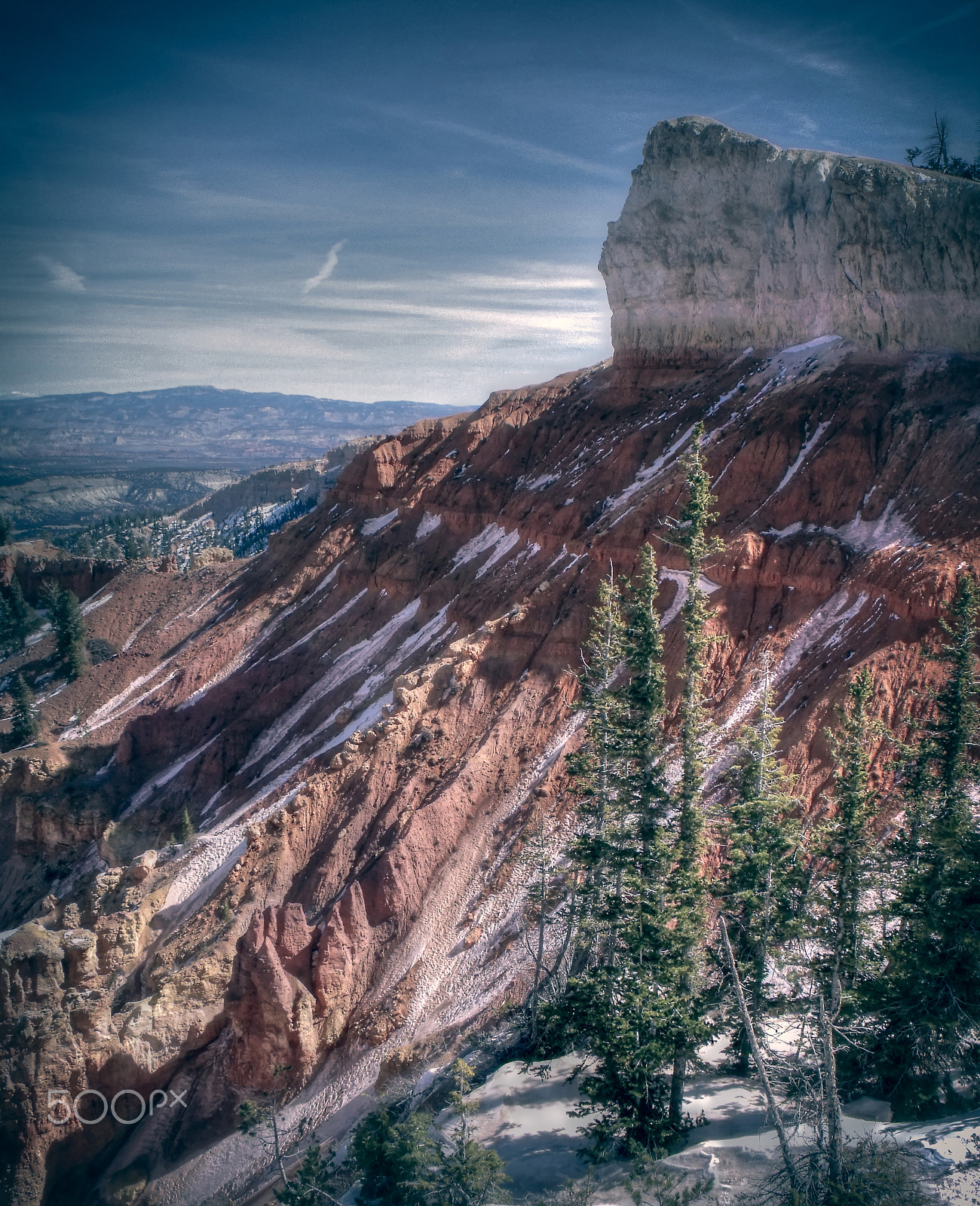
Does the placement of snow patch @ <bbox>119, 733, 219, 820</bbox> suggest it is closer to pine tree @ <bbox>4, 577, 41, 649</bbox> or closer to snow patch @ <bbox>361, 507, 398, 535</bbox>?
snow patch @ <bbox>361, 507, 398, 535</bbox>

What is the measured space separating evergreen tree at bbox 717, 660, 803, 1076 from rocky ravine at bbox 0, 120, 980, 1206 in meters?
5.86

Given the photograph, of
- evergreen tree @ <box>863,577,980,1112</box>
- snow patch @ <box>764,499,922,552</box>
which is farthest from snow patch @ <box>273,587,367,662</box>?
evergreen tree @ <box>863,577,980,1112</box>

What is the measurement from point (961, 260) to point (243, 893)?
40373 millimetres

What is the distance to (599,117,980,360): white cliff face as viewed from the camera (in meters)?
34.4

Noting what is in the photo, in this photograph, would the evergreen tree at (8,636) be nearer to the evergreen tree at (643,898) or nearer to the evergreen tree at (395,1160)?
the evergreen tree at (395,1160)

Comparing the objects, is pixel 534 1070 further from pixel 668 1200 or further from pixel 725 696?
pixel 725 696

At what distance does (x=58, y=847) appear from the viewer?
43375 millimetres

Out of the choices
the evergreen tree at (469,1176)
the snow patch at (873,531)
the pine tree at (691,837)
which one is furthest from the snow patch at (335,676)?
the evergreen tree at (469,1176)

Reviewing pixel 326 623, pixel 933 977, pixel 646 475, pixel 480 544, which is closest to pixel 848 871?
pixel 933 977

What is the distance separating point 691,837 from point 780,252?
36485 mm

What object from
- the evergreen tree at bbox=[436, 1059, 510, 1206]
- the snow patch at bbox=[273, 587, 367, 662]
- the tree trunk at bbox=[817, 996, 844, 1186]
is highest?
the snow patch at bbox=[273, 587, 367, 662]

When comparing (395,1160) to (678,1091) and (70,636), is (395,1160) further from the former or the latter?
(70,636)

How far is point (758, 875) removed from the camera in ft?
57.1

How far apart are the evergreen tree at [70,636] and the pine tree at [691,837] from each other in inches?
2213
